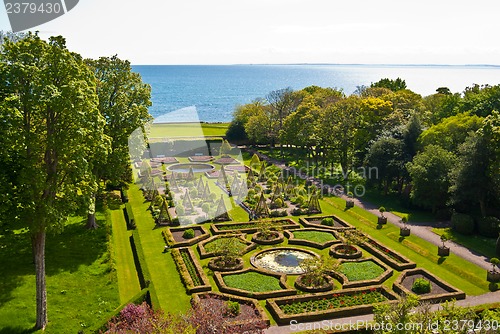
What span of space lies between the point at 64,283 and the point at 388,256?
23.3 metres

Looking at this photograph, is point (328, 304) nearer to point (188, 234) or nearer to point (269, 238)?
point (269, 238)

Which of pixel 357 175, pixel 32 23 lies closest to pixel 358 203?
pixel 357 175

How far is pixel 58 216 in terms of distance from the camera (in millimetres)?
23469

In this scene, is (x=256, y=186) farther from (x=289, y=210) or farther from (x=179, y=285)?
(x=179, y=285)

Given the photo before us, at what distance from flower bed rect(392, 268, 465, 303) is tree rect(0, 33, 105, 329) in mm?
20893

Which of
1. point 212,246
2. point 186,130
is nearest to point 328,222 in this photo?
point 212,246

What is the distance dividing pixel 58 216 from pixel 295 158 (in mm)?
53962

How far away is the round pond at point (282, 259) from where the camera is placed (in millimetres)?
32281

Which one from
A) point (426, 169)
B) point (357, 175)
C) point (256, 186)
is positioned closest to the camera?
point (426, 169)

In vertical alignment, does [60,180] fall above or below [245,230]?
above

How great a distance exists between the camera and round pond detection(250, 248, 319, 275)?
32.3 m

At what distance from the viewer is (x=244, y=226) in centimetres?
4106

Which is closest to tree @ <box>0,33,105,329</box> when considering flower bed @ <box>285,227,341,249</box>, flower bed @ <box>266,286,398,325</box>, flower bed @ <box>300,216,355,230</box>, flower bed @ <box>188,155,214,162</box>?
A: flower bed @ <box>266,286,398,325</box>

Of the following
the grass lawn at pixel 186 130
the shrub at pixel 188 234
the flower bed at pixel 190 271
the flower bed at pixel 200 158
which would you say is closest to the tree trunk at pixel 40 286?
the flower bed at pixel 190 271
